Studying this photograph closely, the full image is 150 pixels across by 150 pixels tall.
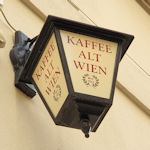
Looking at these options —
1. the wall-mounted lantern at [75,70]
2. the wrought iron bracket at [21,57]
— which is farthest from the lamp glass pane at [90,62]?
the wrought iron bracket at [21,57]

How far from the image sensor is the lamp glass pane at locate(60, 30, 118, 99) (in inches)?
65.8

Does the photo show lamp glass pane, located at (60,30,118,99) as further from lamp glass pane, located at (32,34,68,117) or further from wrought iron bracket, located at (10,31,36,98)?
wrought iron bracket, located at (10,31,36,98)

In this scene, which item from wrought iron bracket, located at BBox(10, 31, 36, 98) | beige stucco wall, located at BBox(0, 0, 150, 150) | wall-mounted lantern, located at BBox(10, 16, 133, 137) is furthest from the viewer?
wrought iron bracket, located at BBox(10, 31, 36, 98)

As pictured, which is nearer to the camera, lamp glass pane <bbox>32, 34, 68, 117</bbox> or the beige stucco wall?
lamp glass pane <bbox>32, 34, 68, 117</bbox>

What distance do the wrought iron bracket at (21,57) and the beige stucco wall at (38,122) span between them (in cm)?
2

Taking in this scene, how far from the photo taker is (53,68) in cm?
175

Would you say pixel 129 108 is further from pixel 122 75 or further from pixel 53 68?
pixel 53 68

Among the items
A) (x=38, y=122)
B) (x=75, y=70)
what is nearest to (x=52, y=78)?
(x=75, y=70)

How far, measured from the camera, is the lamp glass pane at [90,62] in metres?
1.67

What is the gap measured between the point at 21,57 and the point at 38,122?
30cm

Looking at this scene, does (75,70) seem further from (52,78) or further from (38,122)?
(38,122)

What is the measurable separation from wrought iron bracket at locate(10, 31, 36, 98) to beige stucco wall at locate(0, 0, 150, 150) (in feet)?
0.07

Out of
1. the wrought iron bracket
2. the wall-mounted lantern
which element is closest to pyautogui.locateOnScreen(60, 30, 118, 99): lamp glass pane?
the wall-mounted lantern

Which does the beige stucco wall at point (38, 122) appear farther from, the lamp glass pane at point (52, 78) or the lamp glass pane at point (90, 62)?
Result: the lamp glass pane at point (90, 62)
